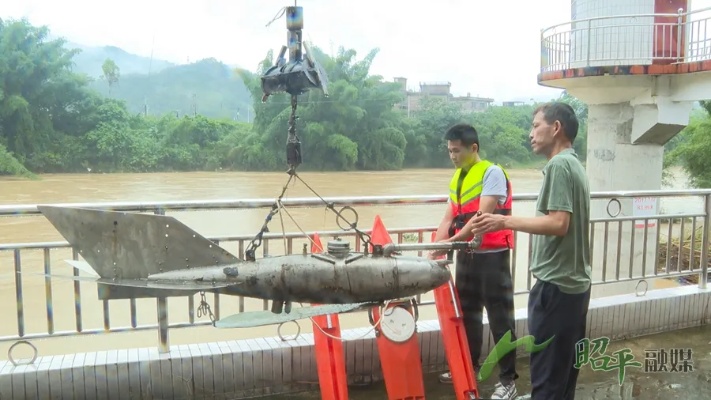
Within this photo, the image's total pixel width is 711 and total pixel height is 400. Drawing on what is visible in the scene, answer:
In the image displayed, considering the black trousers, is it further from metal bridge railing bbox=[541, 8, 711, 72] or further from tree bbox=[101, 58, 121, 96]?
tree bbox=[101, 58, 121, 96]

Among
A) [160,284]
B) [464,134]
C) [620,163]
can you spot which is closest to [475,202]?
[464,134]

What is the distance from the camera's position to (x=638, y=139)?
666cm

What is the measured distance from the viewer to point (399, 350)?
7.95 ft

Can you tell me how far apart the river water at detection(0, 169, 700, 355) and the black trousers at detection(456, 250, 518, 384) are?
862 mm

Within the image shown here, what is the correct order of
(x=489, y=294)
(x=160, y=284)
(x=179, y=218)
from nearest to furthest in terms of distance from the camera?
(x=160, y=284) < (x=489, y=294) < (x=179, y=218)

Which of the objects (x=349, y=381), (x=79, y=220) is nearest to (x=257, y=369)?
(x=349, y=381)

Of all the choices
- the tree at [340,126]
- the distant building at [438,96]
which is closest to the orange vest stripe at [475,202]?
the tree at [340,126]

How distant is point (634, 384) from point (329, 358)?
1.52 meters

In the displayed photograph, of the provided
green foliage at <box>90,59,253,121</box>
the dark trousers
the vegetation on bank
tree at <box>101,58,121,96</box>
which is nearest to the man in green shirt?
the dark trousers

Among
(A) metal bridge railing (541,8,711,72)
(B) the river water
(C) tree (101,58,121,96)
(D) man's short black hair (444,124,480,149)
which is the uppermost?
(C) tree (101,58,121,96)

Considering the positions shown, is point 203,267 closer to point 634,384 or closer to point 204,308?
point 204,308

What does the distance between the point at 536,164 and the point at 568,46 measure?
700 inches

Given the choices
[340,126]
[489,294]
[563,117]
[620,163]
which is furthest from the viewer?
[340,126]

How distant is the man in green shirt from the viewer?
6.12 ft
